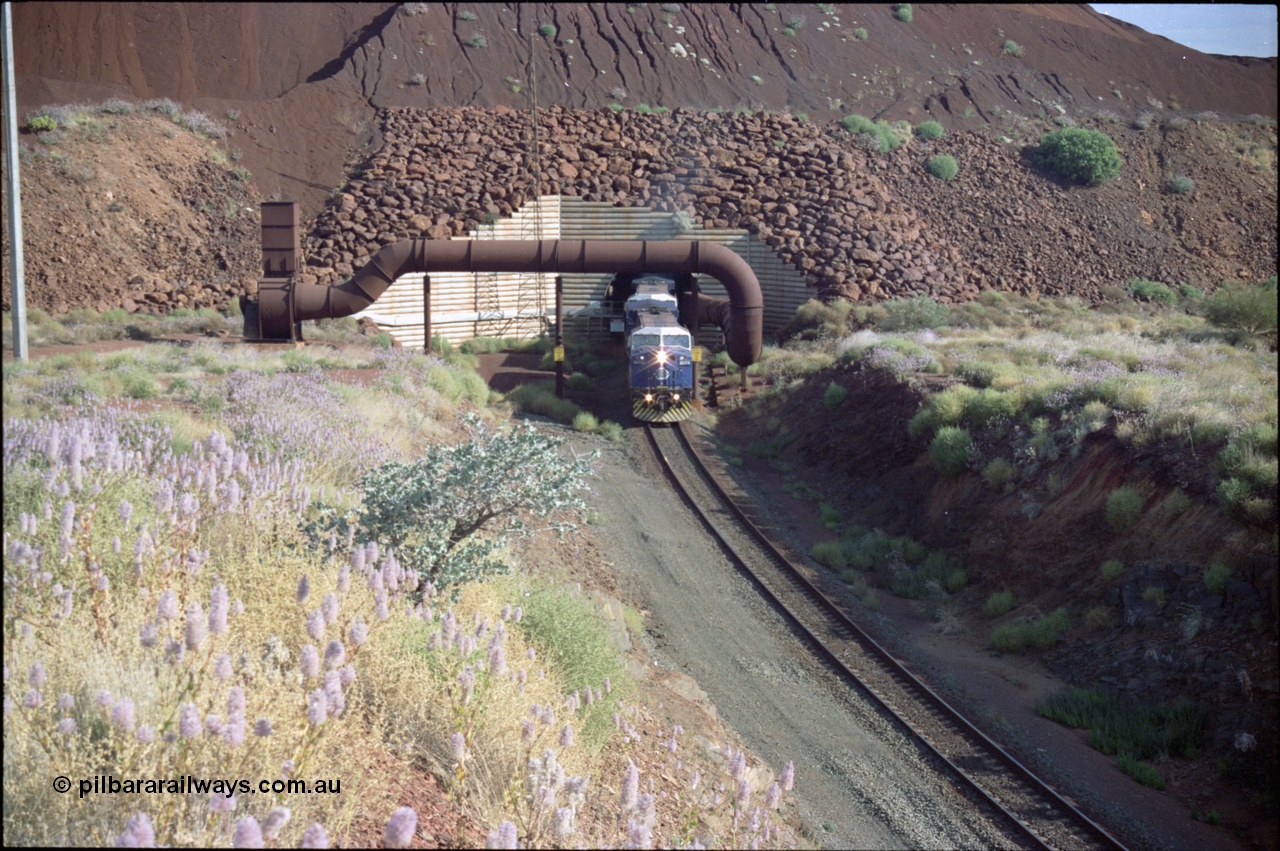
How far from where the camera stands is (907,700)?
1264 cm

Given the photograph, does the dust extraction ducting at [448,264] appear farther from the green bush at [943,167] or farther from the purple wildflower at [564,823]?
the purple wildflower at [564,823]

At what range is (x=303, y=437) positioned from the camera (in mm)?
12250

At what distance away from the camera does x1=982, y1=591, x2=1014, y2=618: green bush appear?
15719mm

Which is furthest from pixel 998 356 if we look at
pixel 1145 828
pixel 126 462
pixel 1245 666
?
pixel 126 462

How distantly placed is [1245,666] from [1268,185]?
5485 cm

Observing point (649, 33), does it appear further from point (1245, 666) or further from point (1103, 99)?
point (1245, 666)

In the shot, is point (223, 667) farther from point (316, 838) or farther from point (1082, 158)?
point (1082, 158)

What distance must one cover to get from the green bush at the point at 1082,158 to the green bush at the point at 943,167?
6362 mm

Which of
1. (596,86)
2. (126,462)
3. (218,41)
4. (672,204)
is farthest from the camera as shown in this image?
(596,86)

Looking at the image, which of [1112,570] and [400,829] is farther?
[1112,570]

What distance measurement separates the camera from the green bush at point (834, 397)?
26.7m

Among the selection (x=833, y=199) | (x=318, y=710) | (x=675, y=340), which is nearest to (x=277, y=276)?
(x=675, y=340)

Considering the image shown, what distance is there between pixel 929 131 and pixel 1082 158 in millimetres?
8284

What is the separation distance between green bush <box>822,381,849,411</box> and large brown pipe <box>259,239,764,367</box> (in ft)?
13.9
